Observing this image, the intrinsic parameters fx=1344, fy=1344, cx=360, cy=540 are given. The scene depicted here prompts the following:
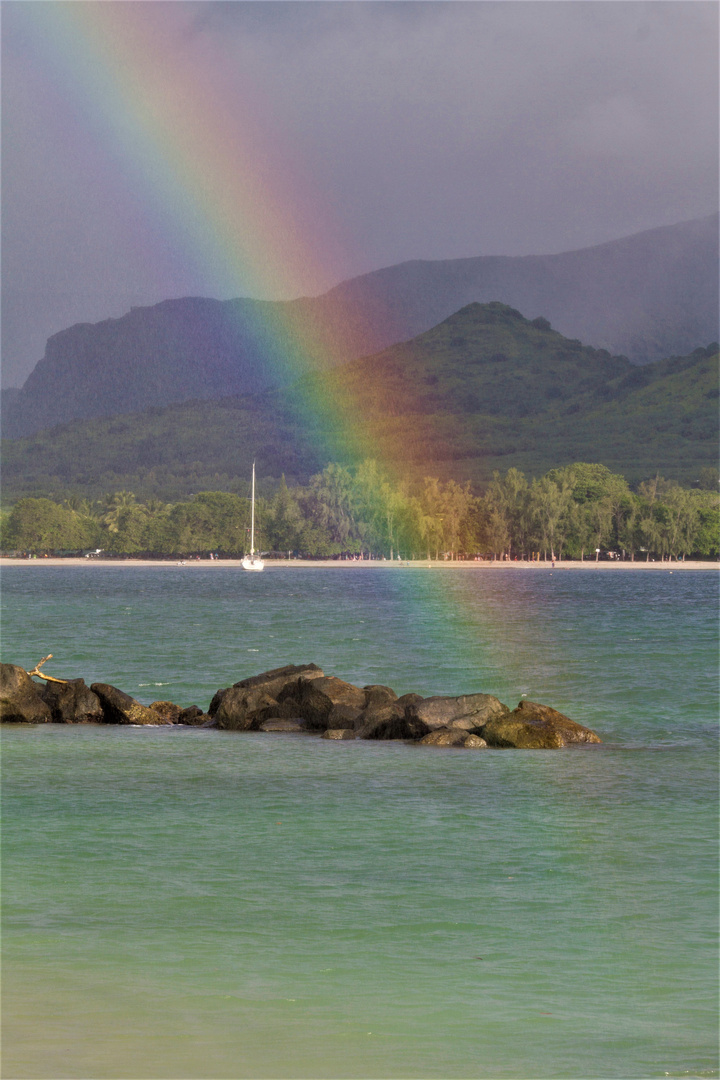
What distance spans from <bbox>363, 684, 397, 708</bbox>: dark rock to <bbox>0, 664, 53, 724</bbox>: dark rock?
351 inches

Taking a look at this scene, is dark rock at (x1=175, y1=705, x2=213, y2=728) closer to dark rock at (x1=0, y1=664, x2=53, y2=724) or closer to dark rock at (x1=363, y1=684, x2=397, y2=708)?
dark rock at (x1=0, y1=664, x2=53, y2=724)

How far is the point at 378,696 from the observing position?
37.9 metres

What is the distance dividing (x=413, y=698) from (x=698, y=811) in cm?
1389

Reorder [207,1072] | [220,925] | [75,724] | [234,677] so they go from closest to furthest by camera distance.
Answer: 1. [207,1072]
2. [220,925]
3. [75,724]
4. [234,677]

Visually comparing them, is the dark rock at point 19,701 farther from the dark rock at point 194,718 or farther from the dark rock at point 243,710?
the dark rock at point 243,710

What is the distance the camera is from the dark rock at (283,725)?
120 feet

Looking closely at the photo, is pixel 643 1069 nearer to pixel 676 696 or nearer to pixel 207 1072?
pixel 207 1072

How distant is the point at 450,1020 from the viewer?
12.8 metres

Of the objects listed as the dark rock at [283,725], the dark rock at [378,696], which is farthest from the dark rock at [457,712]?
the dark rock at [283,725]

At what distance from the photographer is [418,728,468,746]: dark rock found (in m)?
33.6

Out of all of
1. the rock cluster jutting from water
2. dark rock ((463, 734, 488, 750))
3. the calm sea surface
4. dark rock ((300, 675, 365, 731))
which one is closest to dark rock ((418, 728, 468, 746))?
the rock cluster jutting from water

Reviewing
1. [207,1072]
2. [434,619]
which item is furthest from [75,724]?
[434,619]

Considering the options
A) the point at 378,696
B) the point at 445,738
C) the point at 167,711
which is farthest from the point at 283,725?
the point at 445,738

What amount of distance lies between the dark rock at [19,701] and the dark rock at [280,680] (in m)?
5.71
